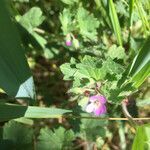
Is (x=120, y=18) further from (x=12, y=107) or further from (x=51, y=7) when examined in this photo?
(x=12, y=107)

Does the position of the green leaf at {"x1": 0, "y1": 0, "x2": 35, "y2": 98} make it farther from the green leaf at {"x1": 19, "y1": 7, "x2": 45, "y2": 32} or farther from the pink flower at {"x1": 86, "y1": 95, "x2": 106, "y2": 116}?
the green leaf at {"x1": 19, "y1": 7, "x2": 45, "y2": 32}

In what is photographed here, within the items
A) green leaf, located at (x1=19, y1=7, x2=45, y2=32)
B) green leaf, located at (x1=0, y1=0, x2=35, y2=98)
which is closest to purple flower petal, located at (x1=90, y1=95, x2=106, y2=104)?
green leaf, located at (x1=0, y1=0, x2=35, y2=98)

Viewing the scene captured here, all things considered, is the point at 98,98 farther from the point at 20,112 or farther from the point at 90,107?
the point at 20,112

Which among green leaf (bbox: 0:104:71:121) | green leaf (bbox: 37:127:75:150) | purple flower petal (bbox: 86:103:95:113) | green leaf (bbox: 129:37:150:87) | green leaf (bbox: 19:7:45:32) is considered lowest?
green leaf (bbox: 37:127:75:150)

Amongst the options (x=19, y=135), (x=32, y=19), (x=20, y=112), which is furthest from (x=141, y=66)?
(x=32, y=19)

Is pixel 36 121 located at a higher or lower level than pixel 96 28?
lower

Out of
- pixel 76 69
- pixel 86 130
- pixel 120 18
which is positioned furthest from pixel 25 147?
pixel 120 18
